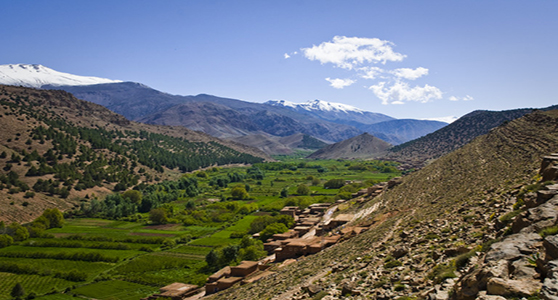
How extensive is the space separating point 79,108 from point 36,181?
296 ft

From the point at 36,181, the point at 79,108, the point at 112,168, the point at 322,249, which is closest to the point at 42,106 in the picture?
the point at 79,108

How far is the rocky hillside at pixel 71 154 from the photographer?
79562mm

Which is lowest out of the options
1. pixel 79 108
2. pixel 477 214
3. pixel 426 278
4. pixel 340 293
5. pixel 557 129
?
pixel 340 293

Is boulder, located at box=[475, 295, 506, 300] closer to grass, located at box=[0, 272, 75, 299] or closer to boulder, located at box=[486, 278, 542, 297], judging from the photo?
boulder, located at box=[486, 278, 542, 297]

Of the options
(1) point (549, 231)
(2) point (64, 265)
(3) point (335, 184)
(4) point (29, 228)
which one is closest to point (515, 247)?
(1) point (549, 231)

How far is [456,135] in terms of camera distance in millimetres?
145500

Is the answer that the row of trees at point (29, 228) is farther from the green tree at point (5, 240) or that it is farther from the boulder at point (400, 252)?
the boulder at point (400, 252)

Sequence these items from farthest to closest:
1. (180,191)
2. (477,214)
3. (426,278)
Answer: (180,191) → (477,214) → (426,278)

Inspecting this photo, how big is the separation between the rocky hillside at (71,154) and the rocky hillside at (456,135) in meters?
80.5

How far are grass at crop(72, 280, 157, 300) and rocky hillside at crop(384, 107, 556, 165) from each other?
11616 cm

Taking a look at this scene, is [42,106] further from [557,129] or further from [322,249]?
[557,129]

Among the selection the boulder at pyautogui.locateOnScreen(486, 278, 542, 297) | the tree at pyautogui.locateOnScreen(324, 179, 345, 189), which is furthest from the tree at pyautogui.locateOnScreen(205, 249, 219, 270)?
the tree at pyautogui.locateOnScreen(324, 179, 345, 189)

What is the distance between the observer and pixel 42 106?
143125 mm

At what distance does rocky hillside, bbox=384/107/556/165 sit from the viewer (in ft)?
450
